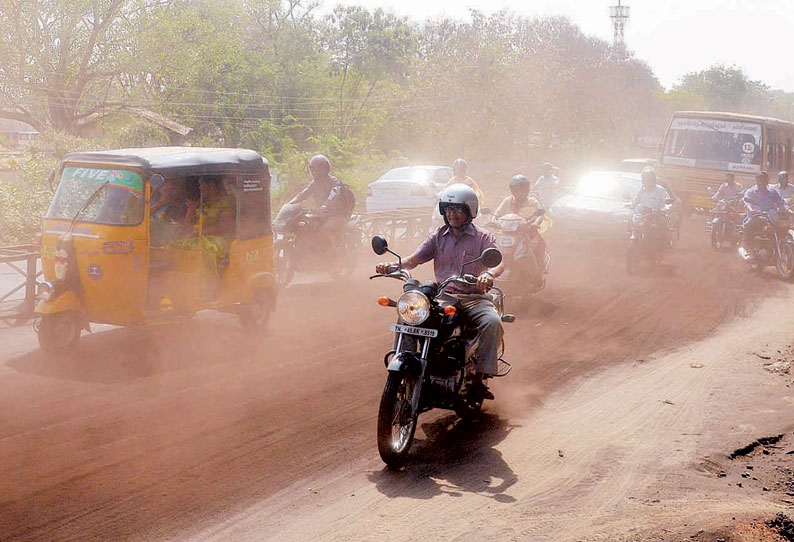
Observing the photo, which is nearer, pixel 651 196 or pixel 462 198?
pixel 462 198

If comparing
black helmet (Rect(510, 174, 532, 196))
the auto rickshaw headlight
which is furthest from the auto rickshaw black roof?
black helmet (Rect(510, 174, 532, 196))

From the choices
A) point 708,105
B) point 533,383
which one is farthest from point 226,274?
point 708,105

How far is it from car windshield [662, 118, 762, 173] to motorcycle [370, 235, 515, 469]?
2324cm

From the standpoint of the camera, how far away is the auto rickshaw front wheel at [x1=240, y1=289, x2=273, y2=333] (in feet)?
35.7

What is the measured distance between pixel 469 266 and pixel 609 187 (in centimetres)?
1646

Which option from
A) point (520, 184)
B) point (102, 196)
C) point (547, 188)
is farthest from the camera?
point (547, 188)

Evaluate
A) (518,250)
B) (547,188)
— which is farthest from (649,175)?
(518,250)

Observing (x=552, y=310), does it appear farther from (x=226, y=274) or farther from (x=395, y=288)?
(x=226, y=274)

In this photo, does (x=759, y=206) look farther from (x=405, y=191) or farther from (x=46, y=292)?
(x=46, y=292)

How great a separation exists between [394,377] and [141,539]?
79.5 inches

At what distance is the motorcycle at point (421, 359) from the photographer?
6316mm

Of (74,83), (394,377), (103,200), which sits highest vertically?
(74,83)

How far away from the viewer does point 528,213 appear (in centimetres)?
1333

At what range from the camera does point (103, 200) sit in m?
9.48
